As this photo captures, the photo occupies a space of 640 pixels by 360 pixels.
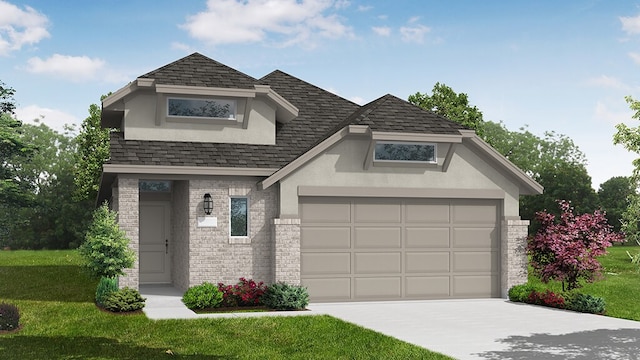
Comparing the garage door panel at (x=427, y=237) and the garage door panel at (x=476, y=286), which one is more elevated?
the garage door panel at (x=427, y=237)

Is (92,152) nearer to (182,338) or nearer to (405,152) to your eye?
(405,152)

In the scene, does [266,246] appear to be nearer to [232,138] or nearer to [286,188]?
[286,188]

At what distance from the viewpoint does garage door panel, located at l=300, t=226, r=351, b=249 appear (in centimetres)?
2053

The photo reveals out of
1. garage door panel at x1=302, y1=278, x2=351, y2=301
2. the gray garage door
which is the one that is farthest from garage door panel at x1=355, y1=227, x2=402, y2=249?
garage door panel at x1=302, y1=278, x2=351, y2=301

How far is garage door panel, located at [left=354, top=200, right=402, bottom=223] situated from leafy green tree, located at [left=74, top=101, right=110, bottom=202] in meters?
27.8

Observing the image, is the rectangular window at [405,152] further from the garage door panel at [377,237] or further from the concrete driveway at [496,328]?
the concrete driveway at [496,328]

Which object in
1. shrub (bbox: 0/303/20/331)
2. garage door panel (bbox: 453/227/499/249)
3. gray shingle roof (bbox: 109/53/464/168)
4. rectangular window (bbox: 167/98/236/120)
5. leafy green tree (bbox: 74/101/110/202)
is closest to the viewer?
shrub (bbox: 0/303/20/331)

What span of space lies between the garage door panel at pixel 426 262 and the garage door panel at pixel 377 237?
1.82ft

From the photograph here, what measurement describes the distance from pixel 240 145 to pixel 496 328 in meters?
9.30

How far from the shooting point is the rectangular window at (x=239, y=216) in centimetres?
2050

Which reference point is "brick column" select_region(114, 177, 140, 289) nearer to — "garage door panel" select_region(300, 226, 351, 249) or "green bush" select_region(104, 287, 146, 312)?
"green bush" select_region(104, 287, 146, 312)

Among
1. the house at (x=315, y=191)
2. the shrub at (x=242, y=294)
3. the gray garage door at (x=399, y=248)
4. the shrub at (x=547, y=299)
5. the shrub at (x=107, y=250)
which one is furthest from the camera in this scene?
the gray garage door at (x=399, y=248)

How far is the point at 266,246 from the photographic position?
20.5 meters

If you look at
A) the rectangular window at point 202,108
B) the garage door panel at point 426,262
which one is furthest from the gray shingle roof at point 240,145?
the garage door panel at point 426,262
